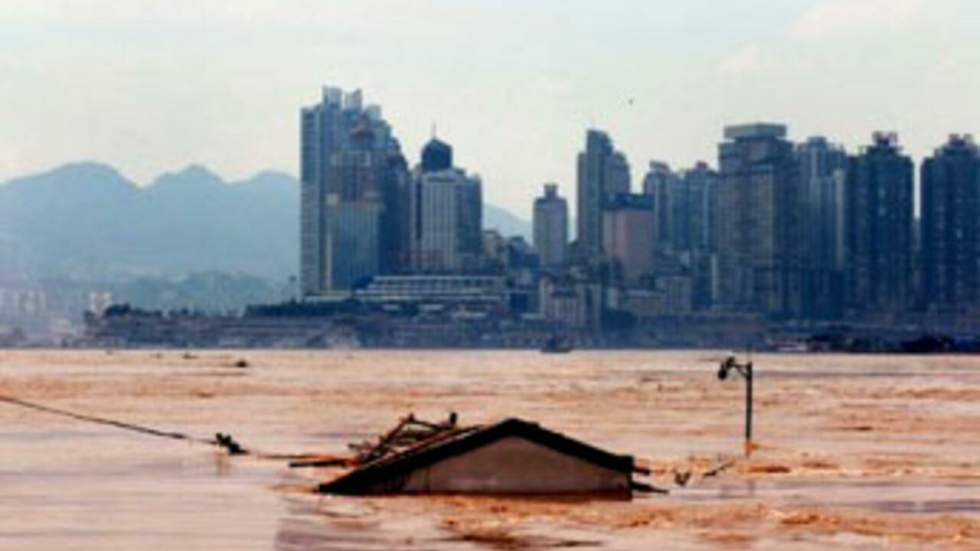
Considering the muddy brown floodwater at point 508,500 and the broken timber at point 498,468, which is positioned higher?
the broken timber at point 498,468

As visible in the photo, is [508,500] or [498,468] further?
[498,468]

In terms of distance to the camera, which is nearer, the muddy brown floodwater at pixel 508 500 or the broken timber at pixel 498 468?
the muddy brown floodwater at pixel 508 500

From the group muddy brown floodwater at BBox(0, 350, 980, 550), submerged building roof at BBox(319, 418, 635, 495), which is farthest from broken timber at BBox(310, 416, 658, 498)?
muddy brown floodwater at BBox(0, 350, 980, 550)

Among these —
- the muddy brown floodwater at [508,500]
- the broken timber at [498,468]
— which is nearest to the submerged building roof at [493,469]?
the broken timber at [498,468]

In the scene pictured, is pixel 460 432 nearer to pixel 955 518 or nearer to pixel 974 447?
pixel 955 518

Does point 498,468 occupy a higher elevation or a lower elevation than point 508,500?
higher

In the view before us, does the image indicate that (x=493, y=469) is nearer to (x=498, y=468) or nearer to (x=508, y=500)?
(x=498, y=468)

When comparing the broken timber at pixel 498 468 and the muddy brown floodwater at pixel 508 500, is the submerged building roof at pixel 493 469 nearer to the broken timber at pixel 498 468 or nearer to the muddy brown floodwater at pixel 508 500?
the broken timber at pixel 498 468

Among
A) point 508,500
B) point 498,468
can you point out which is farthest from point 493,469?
point 508,500
